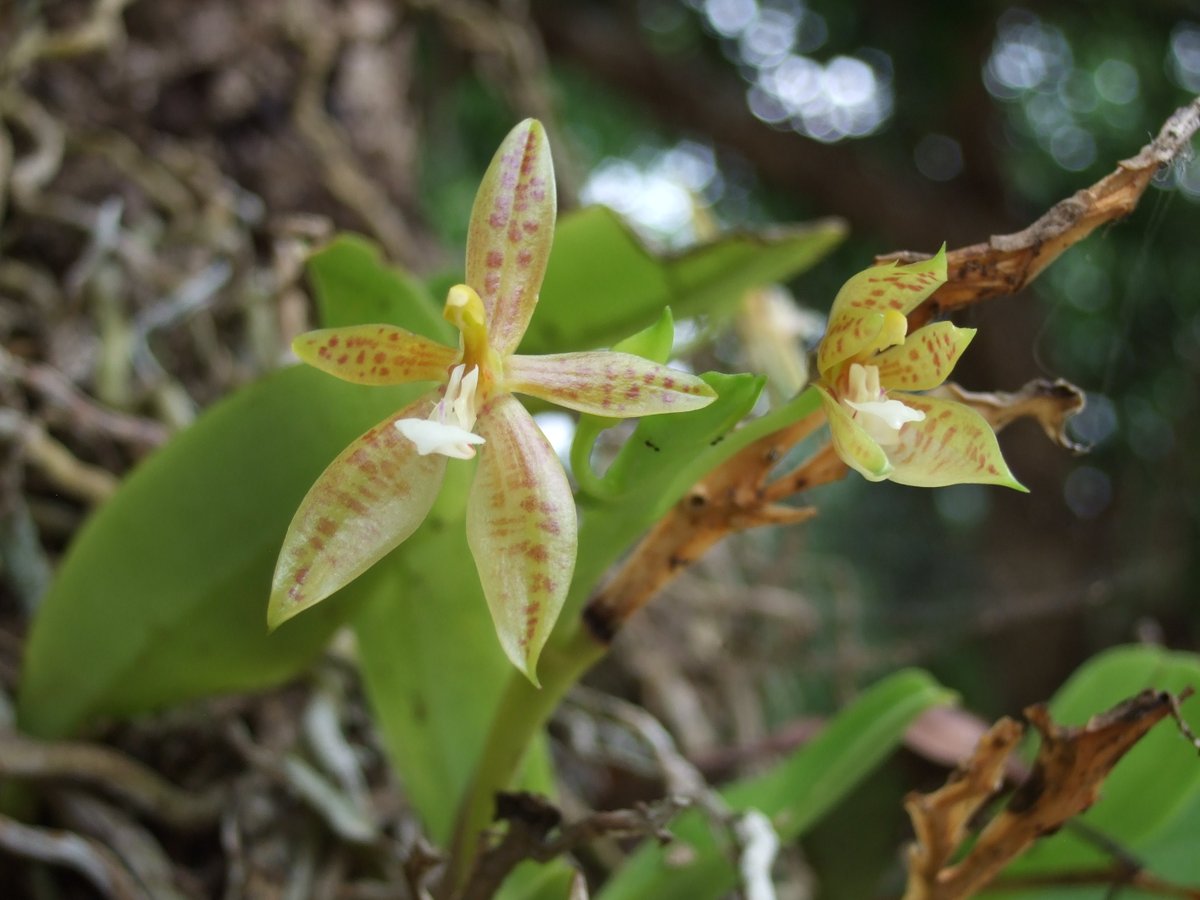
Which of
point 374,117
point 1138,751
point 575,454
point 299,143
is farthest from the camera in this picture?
point 374,117

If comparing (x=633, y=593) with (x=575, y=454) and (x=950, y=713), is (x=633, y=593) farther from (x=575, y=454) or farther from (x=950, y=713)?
(x=950, y=713)

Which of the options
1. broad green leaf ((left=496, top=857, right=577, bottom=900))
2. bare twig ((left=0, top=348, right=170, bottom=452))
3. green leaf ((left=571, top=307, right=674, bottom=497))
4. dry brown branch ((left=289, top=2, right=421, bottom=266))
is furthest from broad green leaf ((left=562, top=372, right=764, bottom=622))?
dry brown branch ((left=289, top=2, right=421, bottom=266))

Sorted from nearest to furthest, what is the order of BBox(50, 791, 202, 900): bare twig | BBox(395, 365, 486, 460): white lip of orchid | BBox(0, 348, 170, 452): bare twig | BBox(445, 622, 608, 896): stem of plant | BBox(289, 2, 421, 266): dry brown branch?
BBox(395, 365, 486, 460): white lip of orchid < BBox(445, 622, 608, 896): stem of plant < BBox(50, 791, 202, 900): bare twig < BBox(0, 348, 170, 452): bare twig < BBox(289, 2, 421, 266): dry brown branch

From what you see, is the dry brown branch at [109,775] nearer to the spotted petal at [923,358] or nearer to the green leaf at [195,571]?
the green leaf at [195,571]

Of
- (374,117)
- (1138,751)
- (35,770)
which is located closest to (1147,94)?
(374,117)

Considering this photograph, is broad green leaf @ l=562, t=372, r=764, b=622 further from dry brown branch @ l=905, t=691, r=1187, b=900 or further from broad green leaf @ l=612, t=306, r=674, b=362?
dry brown branch @ l=905, t=691, r=1187, b=900

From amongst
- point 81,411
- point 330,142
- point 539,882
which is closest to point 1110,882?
point 539,882
